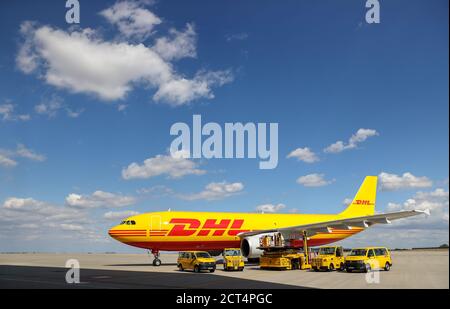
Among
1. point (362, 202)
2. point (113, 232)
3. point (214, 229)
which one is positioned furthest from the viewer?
point (362, 202)

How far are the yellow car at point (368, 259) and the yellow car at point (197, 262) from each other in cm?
961

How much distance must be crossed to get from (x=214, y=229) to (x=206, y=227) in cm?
95

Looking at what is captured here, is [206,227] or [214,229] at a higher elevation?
[206,227]

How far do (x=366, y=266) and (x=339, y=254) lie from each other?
11.3 ft

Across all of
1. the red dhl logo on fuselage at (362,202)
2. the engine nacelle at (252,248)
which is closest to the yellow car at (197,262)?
the engine nacelle at (252,248)

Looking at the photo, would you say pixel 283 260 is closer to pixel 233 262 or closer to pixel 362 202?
pixel 233 262

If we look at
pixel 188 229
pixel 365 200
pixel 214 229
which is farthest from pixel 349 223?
pixel 365 200

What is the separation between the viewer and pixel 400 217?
3597 centimetres

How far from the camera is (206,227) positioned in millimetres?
40656

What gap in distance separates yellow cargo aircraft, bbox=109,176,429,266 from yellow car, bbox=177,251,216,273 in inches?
240

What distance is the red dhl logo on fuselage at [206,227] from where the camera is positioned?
39094 millimetres

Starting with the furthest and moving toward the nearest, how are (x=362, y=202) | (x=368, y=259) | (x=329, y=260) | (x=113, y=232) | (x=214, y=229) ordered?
1. (x=362, y=202)
2. (x=214, y=229)
3. (x=113, y=232)
4. (x=329, y=260)
5. (x=368, y=259)

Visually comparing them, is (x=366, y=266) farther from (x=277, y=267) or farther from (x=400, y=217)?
(x=400, y=217)

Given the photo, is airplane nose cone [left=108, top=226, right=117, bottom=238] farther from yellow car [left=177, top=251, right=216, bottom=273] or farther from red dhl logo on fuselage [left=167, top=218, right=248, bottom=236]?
yellow car [left=177, top=251, right=216, bottom=273]
